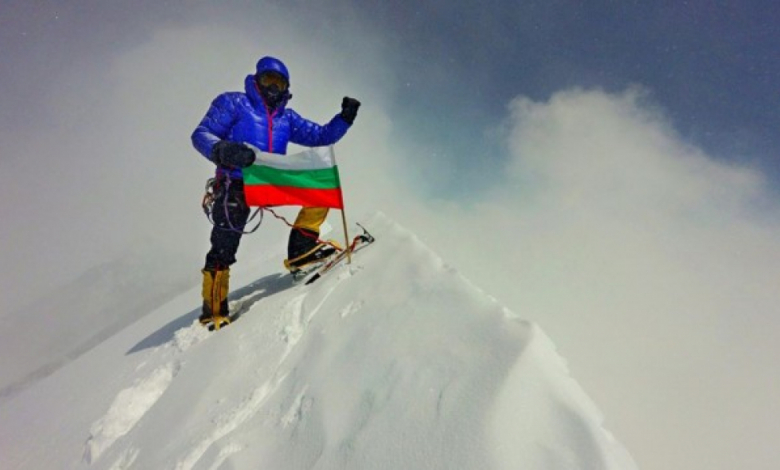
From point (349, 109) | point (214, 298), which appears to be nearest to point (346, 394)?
point (214, 298)

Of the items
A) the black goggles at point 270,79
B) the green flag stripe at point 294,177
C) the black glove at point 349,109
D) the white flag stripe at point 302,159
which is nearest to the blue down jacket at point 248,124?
the black goggles at point 270,79

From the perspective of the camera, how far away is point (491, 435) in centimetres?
178

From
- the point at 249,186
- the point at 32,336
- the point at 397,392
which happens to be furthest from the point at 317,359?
the point at 32,336

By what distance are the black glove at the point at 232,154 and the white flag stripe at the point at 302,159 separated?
0.26m

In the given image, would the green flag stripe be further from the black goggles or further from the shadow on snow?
the shadow on snow

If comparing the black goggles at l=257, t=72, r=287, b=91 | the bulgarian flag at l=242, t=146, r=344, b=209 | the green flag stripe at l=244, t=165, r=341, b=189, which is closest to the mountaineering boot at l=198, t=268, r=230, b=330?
the bulgarian flag at l=242, t=146, r=344, b=209

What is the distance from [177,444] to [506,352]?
8.14 ft

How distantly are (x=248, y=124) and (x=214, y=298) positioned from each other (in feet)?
7.35

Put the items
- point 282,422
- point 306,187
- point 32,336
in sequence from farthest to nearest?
point 32,336 → point 306,187 → point 282,422

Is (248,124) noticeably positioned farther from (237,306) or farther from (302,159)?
(237,306)

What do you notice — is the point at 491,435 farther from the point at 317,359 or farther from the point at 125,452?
the point at 125,452

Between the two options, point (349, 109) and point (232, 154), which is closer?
point (232, 154)

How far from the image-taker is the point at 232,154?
181 inches

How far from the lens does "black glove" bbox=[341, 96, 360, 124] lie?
5.97 metres
